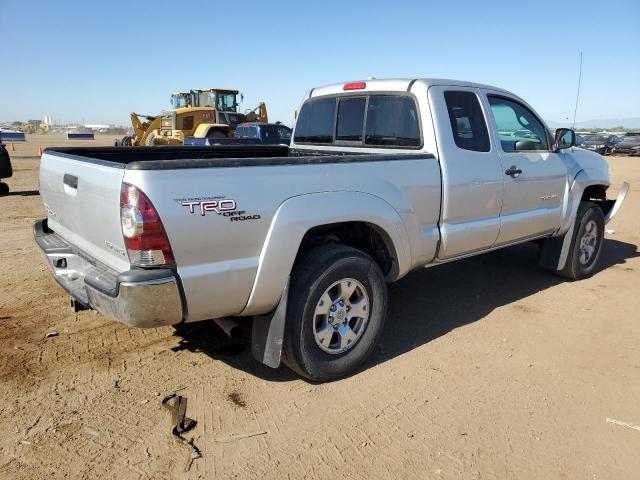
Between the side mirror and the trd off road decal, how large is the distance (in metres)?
3.65

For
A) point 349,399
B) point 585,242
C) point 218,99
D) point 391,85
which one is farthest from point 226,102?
point 349,399

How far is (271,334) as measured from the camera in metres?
3.11

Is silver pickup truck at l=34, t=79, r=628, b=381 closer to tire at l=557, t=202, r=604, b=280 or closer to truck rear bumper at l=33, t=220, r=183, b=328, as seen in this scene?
truck rear bumper at l=33, t=220, r=183, b=328

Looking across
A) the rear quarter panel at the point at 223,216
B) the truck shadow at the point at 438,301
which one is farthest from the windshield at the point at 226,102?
the rear quarter panel at the point at 223,216

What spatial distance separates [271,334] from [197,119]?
21.4 metres

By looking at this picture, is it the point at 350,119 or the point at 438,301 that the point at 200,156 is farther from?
the point at 438,301

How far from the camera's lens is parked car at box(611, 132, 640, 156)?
28219 mm

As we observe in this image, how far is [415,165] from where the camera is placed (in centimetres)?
363

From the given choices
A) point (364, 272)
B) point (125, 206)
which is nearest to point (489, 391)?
point (364, 272)

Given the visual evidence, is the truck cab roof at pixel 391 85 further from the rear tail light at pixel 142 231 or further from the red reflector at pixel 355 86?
the rear tail light at pixel 142 231

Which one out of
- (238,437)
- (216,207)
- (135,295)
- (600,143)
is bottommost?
(238,437)

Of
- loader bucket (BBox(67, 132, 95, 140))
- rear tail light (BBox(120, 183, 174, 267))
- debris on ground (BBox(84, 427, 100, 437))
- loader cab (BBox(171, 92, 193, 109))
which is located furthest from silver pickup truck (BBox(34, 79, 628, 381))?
loader bucket (BBox(67, 132, 95, 140))

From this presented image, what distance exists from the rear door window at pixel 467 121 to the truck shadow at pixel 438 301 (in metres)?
1.52

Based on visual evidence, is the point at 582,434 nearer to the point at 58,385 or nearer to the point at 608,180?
the point at 58,385
